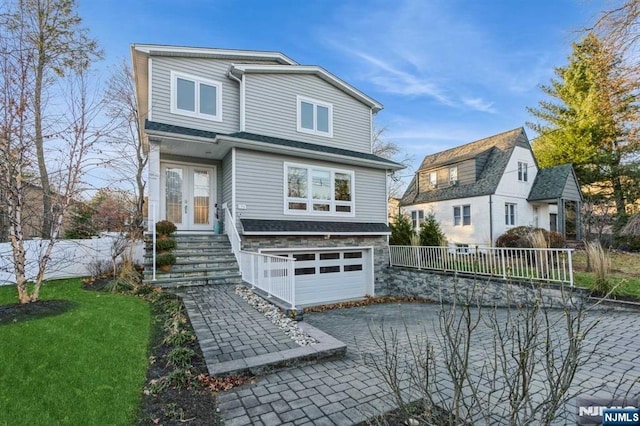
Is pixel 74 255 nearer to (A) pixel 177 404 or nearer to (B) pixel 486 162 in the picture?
(A) pixel 177 404

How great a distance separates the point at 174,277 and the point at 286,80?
8.06 meters

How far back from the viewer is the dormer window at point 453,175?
790 inches

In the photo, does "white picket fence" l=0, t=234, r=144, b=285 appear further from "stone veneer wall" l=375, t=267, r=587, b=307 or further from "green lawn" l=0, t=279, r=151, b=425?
"stone veneer wall" l=375, t=267, r=587, b=307

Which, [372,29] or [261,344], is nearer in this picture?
[261,344]

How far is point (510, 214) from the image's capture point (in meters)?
18.3

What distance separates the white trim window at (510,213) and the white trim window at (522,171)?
1.77 m

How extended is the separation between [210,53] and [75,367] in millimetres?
10342

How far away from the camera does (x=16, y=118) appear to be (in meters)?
5.88

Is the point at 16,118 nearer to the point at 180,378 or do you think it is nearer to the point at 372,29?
the point at 180,378

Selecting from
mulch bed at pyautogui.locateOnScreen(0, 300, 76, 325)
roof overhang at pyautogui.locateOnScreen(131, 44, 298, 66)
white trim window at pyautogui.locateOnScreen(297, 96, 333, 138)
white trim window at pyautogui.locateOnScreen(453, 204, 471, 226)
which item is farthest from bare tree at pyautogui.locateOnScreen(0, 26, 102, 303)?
white trim window at pyautogui.locateOnScreen(453, 204, 471, 226)

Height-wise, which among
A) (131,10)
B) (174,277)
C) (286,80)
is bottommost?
(174,277)

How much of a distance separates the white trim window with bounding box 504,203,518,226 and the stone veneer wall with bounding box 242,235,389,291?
952 centimetres

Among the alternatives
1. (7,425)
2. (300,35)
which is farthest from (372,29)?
(7,425)

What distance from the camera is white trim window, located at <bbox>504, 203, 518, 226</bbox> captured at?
59.0 ft
